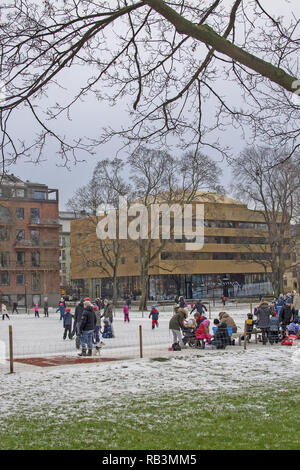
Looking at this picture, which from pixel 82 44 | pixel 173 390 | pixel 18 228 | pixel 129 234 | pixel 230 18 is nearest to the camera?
pixel 82 44

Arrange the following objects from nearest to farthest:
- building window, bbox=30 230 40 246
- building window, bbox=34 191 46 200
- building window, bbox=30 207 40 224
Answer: building window, bbox=30 207 40 224, building window, bbox=30 230 40 246, building window, bbox=34 191 46 200

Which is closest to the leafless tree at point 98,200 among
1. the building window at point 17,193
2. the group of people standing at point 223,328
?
the building window at point 17,193

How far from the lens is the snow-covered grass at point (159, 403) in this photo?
697 cm

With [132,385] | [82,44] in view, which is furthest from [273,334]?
[82,44]

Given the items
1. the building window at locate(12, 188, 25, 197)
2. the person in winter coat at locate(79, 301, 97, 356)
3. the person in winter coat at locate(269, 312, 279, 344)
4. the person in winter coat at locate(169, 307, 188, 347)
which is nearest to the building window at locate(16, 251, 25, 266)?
the building window at locate(12, 188, 25, 197)

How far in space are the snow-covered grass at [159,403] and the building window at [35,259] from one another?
59.9 metres

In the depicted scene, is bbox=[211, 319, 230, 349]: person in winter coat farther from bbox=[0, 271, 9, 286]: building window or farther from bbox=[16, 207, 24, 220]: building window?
bbox=[16, 207, 24, 220]: building window

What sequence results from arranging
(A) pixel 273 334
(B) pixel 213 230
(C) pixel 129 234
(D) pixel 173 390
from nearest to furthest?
(D) pixel 173 390, (A) pixel 273 334, (C) pixel 129 234, (B) pixel 213 230

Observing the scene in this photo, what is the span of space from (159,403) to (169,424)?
1.73m

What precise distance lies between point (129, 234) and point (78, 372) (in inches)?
1777

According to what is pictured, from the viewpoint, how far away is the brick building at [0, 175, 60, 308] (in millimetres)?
73438

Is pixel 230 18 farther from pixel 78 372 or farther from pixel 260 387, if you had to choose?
pixel 78 372
